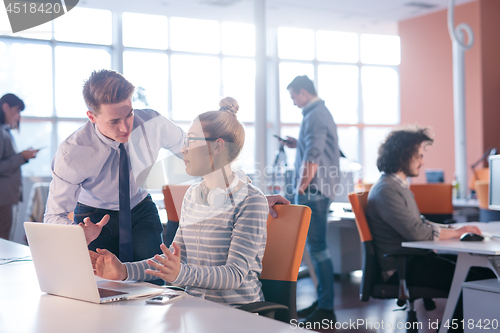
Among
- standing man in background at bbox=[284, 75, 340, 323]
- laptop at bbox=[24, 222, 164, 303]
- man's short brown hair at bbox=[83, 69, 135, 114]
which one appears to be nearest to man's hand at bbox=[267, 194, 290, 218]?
laptop at bbox=[24, 222, 164, 303]

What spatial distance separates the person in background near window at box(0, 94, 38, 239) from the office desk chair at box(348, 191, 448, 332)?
2.31 metres

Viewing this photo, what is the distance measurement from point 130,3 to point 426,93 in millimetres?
5106

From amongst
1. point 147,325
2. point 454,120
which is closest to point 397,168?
point 147,325

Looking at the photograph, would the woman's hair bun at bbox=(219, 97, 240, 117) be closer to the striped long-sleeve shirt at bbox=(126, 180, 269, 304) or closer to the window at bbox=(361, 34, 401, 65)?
the striped long-sleeve shirt at bbox=(126, 180, 269, 304)

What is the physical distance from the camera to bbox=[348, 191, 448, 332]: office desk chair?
227cm

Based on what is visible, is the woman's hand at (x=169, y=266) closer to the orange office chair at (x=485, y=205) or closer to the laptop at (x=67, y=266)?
the laptop at (x=67, y=266)

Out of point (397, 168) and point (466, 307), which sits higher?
point (397, 168)

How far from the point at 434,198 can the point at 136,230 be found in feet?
8.87

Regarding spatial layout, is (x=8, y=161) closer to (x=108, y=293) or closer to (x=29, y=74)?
(x=108, y=293)

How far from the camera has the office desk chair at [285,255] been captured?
54.4 inches

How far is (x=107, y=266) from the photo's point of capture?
1237 millimetres

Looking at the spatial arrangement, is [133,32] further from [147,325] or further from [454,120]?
[147,325]

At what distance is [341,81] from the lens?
9.36m

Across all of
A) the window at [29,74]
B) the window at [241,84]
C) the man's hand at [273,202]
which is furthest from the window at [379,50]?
the man's hand at [273,202]
